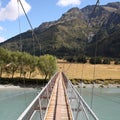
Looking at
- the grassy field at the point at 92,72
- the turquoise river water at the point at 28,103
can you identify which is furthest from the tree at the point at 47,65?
the grassy field at the point at 92,72

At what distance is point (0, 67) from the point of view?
10631 centimetres

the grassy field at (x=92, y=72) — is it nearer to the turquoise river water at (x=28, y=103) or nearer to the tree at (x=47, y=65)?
the tree at (x=47, y=65)

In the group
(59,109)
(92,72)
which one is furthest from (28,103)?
(92,72)

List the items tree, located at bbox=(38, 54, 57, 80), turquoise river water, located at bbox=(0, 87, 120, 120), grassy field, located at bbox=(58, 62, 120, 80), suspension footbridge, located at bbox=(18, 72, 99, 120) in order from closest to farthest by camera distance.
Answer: suspension footbridge, located at bbox=(18, 72, 99, 120), turquoise river water, located at bbox=(0, 87, 120, 120), tree, located at bbox=(38, 54, 57, 80), grassy field, located at bbox=(58, 62, 120, 80)

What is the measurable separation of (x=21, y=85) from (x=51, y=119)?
89.7m

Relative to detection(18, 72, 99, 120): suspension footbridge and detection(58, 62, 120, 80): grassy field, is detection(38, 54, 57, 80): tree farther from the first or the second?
detection(18, 72, 99, 120): suspension footbridge

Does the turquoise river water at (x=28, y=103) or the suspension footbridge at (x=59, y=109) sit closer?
the suspension footbridge at (x=59, y=109)

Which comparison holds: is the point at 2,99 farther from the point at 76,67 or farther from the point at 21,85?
the point at 76,67

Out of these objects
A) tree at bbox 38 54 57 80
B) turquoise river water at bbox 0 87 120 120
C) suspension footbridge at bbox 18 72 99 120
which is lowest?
turquoise river water at bbox 0 87 120 120

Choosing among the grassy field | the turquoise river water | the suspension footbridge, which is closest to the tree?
the turquoise river water

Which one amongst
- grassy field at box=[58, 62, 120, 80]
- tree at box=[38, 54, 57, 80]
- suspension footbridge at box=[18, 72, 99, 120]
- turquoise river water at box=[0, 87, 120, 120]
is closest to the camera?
suspension footbridge at box=[18, 72, 99, 120]

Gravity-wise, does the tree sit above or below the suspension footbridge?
above

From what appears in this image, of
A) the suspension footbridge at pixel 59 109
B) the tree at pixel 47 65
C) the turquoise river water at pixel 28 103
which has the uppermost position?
the tree at pixel 47 65

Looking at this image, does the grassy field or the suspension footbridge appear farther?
the grassy field
